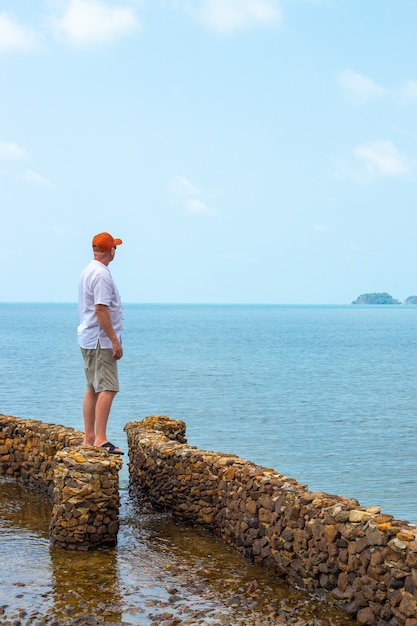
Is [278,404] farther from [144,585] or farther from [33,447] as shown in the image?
[144,585]

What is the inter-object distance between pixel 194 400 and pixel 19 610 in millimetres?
29851

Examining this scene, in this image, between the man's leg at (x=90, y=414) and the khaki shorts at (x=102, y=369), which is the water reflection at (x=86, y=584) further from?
the khaki shorts at (x=102, y=369)

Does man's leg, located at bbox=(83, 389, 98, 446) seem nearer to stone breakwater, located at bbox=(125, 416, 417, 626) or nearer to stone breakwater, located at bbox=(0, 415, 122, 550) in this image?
stone breakwater, located at bbox=(0, 415, 122, 550)

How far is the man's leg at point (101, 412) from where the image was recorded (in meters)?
9.93

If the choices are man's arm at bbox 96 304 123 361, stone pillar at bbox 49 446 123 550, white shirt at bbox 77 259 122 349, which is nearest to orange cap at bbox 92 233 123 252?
white shirt at bbox 77 259 122 349

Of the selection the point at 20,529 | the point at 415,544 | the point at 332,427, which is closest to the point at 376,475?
the point at 332,427

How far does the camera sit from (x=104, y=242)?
994cm

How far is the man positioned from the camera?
977 centimetres

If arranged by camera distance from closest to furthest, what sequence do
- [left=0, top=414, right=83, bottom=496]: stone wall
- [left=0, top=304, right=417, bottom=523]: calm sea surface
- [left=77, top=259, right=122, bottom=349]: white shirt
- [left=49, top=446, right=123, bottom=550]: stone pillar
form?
[left=49, top=446, right=123, bottom=550]: stone pillar → [left=77, top=259, right=122, bottom=349]: white shirt → [left=0, top=414, right=83, bottom=496]: stone wall → [left=0, top=304, right=417, bottom=523]: calm sea surface

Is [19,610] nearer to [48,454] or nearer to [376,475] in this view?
[48,454]

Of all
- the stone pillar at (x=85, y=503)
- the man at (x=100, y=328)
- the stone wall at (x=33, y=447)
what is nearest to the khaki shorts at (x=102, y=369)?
the man at (x=100, y=328)

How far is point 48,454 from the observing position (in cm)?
1220

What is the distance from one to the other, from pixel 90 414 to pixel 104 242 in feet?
6.96

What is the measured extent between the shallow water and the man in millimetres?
1333
